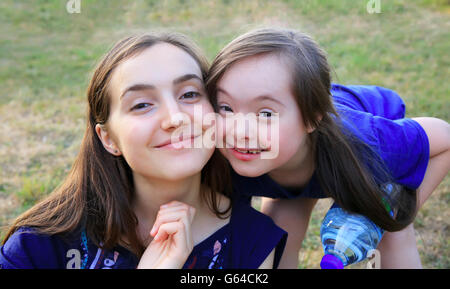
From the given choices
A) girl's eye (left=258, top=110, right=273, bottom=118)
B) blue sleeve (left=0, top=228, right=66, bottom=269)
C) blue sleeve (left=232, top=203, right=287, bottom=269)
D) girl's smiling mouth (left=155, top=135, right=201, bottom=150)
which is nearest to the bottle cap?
blue sleeve (left=232, top=203, right=287, bottom=269)

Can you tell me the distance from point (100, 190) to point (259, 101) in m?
0.78

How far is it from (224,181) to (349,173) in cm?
58

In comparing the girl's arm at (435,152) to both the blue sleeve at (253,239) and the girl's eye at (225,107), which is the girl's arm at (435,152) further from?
the girl's eye at (225,107)

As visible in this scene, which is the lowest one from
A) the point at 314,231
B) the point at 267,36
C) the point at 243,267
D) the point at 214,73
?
the point at 314,231

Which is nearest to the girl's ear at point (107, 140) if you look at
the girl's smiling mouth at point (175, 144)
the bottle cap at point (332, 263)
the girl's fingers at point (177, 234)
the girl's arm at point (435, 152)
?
the girl's smiling mouth at point (175, 144)

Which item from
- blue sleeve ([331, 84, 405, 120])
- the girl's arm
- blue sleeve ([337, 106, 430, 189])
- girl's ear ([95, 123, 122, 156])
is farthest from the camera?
blue sleeve ([331, 84, 405, 120])

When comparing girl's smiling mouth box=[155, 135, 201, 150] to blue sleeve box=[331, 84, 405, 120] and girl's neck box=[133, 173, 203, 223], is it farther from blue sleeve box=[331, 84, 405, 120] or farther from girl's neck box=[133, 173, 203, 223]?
blue sleeve box=[331, 84, 405, 120]

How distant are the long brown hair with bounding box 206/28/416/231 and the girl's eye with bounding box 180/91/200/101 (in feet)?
0.25

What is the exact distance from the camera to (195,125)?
73.4 inches

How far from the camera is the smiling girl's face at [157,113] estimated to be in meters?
1.80

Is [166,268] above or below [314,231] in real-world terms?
above

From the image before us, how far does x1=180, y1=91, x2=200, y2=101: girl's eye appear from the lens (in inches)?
75.4
